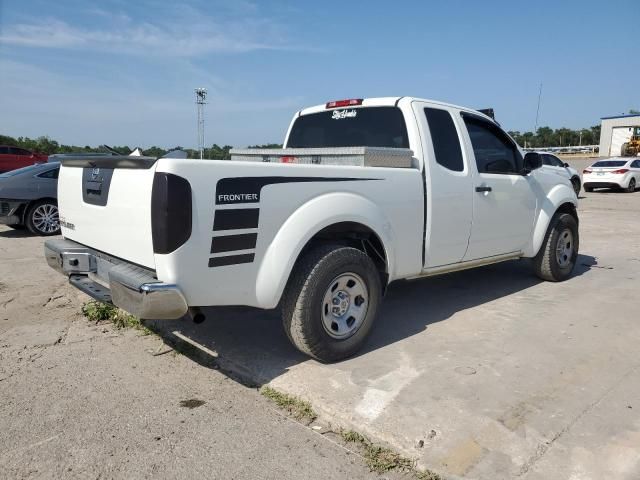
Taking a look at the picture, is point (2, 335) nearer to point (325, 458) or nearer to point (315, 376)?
point (315, 376)

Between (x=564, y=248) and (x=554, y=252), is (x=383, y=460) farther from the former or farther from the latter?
(x=564, y=248)

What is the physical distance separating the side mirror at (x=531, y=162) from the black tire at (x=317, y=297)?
2.58m

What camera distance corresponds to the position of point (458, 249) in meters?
4.68

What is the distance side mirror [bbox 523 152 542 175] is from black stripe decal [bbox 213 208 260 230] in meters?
3.40

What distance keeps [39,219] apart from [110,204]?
751cm

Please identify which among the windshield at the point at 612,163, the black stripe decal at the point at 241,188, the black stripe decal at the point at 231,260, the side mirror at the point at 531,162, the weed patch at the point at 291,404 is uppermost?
the windshield at the point at 612,163

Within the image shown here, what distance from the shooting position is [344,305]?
3.80 m

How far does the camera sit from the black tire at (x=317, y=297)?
3.46 metres

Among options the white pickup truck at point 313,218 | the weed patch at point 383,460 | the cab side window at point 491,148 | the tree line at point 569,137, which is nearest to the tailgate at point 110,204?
the white pickup truck at point 313,218

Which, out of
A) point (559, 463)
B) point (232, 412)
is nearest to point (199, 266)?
point (232, 412)

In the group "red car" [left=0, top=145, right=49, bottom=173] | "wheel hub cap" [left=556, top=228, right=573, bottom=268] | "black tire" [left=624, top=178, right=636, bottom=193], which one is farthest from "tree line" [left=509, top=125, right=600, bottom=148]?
"wheel hub cap" [left=556, top=228, right=573, bottom=268]

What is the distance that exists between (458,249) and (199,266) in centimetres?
256

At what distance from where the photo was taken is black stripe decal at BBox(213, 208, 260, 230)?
3.00m

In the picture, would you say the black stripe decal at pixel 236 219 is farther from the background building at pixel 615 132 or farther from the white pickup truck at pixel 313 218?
→ the background building at pixel 615 132
